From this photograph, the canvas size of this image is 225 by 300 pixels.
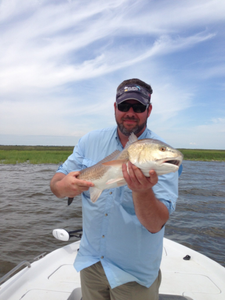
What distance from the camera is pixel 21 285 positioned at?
394 cm

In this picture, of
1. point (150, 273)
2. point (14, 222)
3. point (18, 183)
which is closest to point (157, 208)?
point (150, 273)

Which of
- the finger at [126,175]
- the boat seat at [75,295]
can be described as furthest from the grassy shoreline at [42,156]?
the finger at [126,175]

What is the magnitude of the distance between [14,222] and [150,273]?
30.0 feet

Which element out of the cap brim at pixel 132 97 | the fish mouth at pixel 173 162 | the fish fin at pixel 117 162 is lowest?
the fish fin at pixel 117 162

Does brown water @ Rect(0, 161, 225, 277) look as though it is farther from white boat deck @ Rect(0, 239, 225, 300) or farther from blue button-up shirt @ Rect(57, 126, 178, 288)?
blue button-up shirt @ Rect(57, 126, 178, 288)

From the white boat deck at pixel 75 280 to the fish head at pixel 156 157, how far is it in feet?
7.98

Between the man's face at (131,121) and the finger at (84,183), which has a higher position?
the man's face at (131,121)

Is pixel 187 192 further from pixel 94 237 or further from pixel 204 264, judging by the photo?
pixel 94 237

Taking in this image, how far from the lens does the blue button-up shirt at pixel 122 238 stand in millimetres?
2400

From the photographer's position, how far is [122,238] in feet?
8.09

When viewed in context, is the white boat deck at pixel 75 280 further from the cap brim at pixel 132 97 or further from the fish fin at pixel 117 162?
the cap brim at pixel 132 97

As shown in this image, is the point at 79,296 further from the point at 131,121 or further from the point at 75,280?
the point at 131,121

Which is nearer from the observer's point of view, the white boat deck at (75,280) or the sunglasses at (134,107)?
the sunglasses at (134,107)

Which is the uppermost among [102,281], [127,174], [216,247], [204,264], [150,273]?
[127,174]
